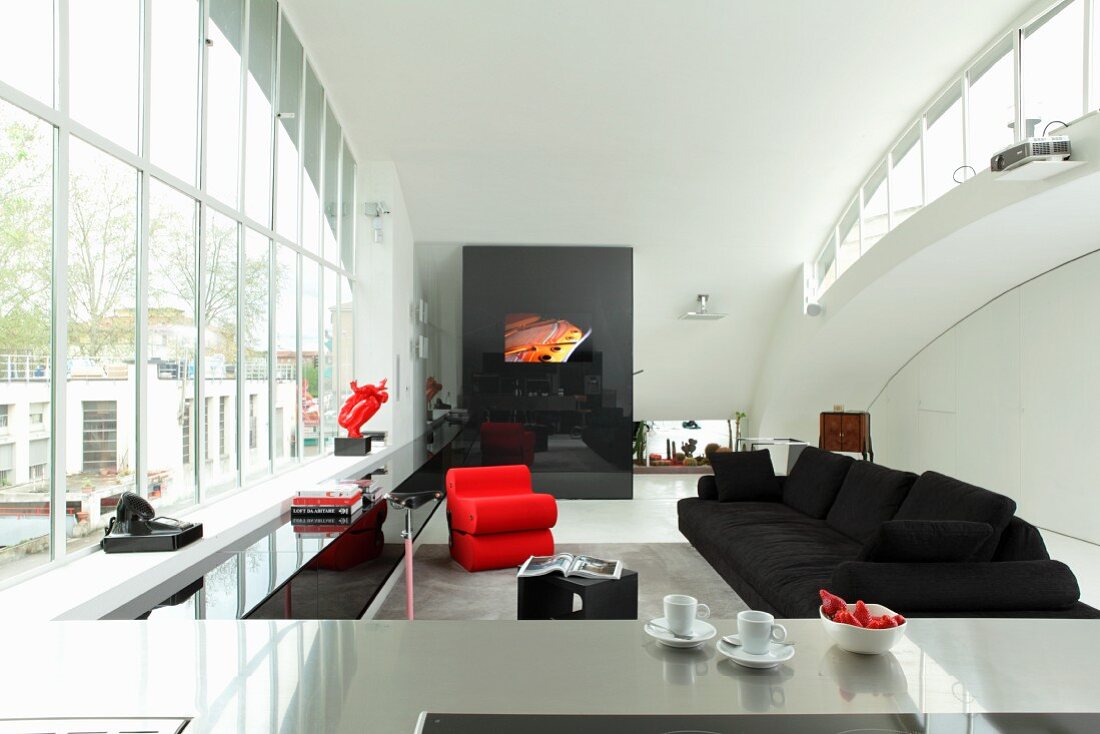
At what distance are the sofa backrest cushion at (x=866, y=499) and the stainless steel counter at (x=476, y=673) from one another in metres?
3.20

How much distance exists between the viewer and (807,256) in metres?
9.37

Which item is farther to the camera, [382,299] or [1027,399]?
[382,299]

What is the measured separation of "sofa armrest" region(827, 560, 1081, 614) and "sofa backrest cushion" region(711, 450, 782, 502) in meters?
2.96

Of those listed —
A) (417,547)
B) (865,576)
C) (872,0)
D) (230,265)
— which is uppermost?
(872,0)

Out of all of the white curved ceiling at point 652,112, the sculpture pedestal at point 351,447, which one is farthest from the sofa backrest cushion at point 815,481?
the sculpture pedestal at point 351,447

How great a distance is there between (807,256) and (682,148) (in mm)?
2397

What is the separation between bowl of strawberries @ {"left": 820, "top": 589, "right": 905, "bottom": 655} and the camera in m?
1.35

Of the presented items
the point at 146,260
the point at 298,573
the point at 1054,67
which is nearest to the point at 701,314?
the point at 1054,67

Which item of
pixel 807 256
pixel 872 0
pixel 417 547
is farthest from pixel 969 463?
pixel 417 547

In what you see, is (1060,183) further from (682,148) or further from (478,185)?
(478,185)

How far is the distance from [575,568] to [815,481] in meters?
2.31

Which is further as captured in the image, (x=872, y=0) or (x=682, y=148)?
(x=682, y=148)

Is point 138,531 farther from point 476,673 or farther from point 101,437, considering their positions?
point 476,673

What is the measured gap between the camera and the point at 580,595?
3922 millimetres
